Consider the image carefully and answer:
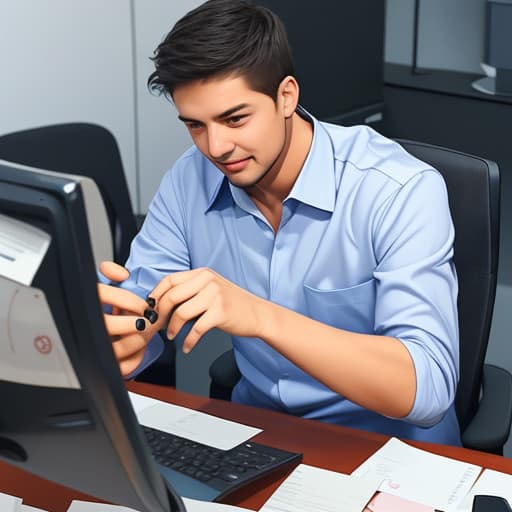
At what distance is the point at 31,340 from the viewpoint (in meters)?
0.87

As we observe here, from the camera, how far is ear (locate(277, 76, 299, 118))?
5.13 ft

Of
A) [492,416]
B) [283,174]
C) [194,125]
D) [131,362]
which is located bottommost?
[492,416]

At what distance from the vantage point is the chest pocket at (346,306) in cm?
158

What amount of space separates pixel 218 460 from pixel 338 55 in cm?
243

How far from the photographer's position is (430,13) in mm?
4148

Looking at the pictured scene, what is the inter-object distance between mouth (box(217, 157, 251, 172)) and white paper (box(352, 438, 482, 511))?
46 centimetres

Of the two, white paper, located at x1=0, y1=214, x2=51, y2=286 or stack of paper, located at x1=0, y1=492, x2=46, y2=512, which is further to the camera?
stack of paper, located at x1=0, y1=492, x2=46, y2=512

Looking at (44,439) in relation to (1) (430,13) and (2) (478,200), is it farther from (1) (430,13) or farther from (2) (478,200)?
(1) (430,13)

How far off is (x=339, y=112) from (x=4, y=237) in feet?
9.31

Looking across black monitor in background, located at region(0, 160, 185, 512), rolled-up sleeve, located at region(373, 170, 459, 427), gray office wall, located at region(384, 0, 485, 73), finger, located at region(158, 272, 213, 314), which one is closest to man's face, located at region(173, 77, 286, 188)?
rolled-up sleeve, located at region(373, 170, 459, 427)

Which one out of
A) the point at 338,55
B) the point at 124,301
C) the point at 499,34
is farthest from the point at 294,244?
the point at 499,34

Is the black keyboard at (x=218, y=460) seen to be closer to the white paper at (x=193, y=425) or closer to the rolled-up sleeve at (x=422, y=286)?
the white paper at (x=193, y=425)

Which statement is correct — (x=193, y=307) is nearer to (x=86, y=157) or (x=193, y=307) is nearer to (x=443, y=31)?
(x=86, y=157)

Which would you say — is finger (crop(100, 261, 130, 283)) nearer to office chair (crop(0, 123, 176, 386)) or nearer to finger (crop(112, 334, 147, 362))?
finger (crop(112, 334, 147, 362))
